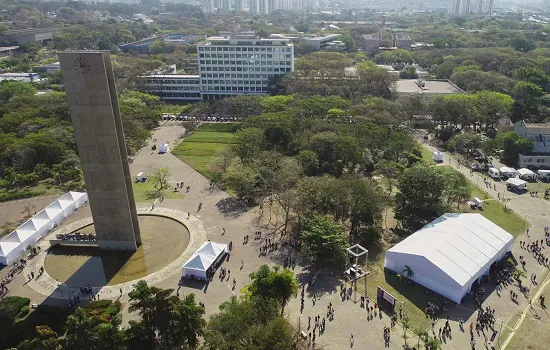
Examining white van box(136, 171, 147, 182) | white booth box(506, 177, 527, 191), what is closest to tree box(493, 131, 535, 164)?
white booth box(506, 177, 527, 191)

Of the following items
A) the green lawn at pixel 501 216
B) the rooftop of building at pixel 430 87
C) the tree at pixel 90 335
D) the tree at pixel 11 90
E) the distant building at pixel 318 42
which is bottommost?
the green lawn at pixel 501 216

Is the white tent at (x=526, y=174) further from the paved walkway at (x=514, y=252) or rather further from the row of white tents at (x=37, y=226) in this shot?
the row of white tents at (x=37, y=226)

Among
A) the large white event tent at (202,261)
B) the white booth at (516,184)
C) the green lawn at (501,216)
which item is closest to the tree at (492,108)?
the white booth at (516,184)

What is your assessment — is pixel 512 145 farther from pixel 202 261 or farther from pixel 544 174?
pixel 202 261

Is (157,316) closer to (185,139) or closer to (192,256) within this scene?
(192,256)

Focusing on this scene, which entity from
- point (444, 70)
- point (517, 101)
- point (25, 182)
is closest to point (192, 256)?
point (25, 182)

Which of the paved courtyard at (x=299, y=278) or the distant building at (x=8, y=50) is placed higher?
the distant building at (x=8, y=50)
